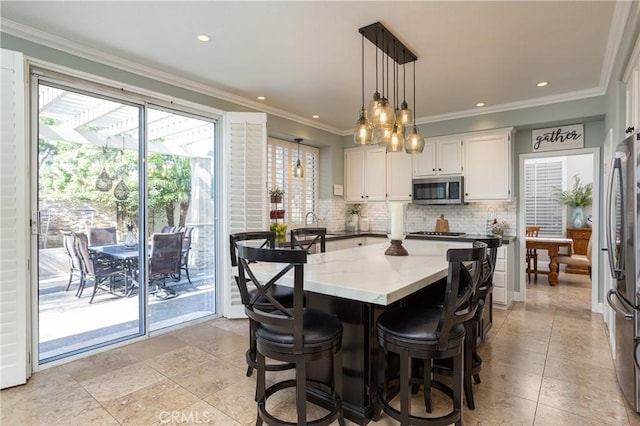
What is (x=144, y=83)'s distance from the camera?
3.20 meters

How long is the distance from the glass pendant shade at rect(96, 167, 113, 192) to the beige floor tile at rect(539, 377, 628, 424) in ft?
12.3

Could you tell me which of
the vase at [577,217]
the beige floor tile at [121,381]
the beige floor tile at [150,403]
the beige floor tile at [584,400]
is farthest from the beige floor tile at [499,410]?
the vase at [577,217]

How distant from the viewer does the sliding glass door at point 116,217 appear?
9.09 feet

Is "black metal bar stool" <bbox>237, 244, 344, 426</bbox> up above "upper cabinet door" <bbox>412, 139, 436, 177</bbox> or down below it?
below

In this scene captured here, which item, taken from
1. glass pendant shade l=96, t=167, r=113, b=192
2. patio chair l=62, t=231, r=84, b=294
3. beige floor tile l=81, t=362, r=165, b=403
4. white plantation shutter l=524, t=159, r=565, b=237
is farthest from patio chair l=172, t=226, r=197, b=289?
white plantation shutter l=524, t=159, r=565, b=237

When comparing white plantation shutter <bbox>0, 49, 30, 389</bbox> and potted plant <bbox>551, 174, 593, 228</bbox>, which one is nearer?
white plantation shutter <bbox>0, 49, 30, 389</bbox>

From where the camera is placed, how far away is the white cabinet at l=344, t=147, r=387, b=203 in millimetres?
5434

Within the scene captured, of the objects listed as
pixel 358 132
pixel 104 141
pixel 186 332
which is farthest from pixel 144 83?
pixel 186 332

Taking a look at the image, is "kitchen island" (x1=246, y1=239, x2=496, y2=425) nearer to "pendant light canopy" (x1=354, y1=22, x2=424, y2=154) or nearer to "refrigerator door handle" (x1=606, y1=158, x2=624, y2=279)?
"pendant light canopy" (x1=354, y1=22, x2=424, y2=154)

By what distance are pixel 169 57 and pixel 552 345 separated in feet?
14.1

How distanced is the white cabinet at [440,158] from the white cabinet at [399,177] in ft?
0.45

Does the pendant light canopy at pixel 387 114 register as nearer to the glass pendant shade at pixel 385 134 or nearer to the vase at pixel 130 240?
the glass pendant shade at pixel 385 134

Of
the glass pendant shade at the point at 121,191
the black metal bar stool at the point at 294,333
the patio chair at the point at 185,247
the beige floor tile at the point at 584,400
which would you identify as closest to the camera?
the black metal bar stool at the point at 294,333

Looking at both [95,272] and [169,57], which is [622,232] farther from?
[95,272]
